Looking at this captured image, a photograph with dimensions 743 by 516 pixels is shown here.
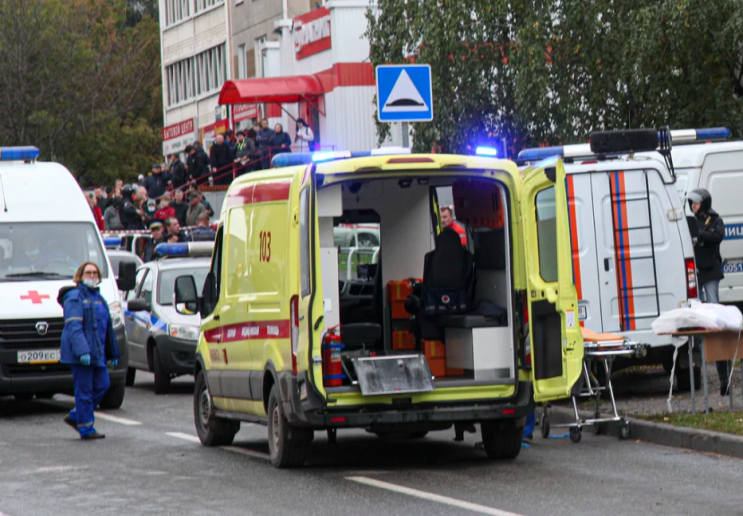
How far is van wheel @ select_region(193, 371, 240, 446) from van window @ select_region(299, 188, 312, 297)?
9.05 feet

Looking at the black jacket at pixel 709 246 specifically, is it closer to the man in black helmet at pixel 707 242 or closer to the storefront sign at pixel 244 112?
the man in black helmet at pixel 707 242

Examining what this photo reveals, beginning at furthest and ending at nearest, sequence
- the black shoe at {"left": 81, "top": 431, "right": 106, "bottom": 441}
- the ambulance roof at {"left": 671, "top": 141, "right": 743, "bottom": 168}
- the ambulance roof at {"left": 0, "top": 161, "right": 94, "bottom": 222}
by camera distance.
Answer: the ambulance roof at {"left": 671, "top": 141, "right": 743, "bottom": 168}, the ambulance roof at {"left": 0, "top": 161, "right": 94, "bottom": 222}, the black shoe at {"left": 81, "top": 431, "right": 106, "bottom": 441}

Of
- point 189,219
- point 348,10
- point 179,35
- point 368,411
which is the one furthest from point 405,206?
point 179,35

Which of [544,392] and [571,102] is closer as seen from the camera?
[544,392]

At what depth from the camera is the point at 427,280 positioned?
13125 mm

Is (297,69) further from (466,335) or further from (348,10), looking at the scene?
(466,335)

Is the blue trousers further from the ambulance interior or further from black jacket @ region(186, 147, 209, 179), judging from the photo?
black jacket @ region(186, 147, 209, 179)

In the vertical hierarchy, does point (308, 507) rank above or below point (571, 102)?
below

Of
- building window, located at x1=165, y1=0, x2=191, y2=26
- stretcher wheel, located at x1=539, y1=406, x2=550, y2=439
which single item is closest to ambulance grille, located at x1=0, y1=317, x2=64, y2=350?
stretcher wheel, located at x1=539, y1=406, x2=550, y2=439

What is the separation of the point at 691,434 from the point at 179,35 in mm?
57643

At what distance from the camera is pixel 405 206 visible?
47.2ft

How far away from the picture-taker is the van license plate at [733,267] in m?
20.4

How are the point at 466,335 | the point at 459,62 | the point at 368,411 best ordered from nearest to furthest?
the point at 368,411 < the point at 466,335 < the point at 459,62

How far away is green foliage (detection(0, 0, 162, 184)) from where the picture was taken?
53281mm
